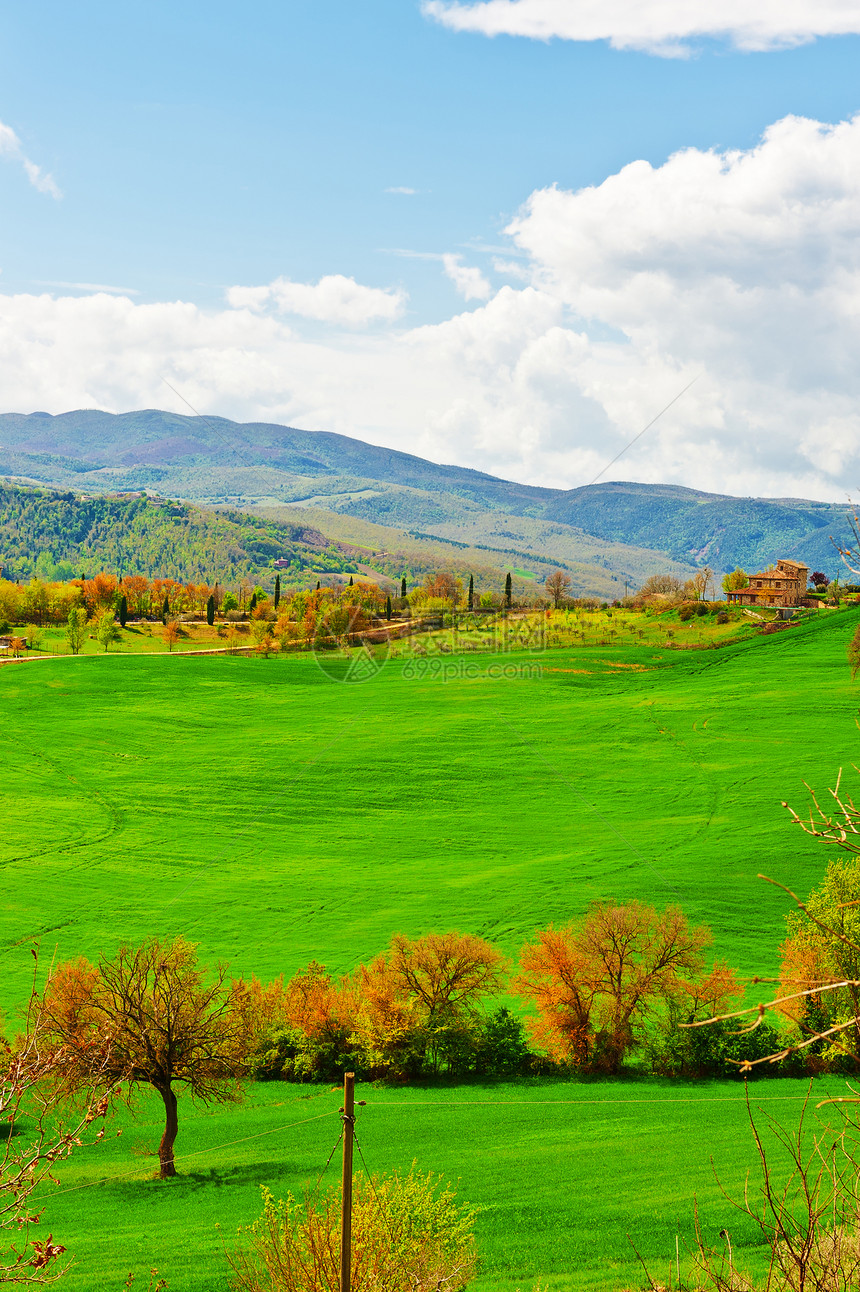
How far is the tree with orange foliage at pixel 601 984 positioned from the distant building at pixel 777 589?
325ft

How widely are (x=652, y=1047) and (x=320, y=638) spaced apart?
3523 inches

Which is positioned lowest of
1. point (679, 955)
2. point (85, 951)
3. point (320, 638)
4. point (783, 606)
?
point (85, 951)

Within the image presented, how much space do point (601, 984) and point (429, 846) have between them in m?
30.3

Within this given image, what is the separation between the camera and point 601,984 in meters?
38.2

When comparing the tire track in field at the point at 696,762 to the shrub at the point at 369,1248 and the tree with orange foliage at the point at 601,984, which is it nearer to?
the tree with orange foliage at the point at 601,984

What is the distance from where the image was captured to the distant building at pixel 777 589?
132875 mm

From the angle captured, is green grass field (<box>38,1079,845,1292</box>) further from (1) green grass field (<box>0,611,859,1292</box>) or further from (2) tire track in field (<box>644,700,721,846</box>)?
(2) tire track in field (<box>644,700,721,846</box>)

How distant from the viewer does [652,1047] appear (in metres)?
37.3

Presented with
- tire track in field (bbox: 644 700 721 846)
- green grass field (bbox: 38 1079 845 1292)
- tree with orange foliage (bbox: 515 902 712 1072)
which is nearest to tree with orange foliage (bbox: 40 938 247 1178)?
green grass field (bbox: 38 1079 845 1292)

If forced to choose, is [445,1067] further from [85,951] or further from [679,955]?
[85,951]

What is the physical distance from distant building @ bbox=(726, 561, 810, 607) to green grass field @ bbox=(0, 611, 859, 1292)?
53.1 ft

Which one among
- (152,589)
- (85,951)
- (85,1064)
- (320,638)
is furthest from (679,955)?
(152,589)

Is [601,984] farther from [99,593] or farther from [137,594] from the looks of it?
[137,594]

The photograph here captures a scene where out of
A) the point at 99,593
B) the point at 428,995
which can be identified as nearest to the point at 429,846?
the point at 428,995
